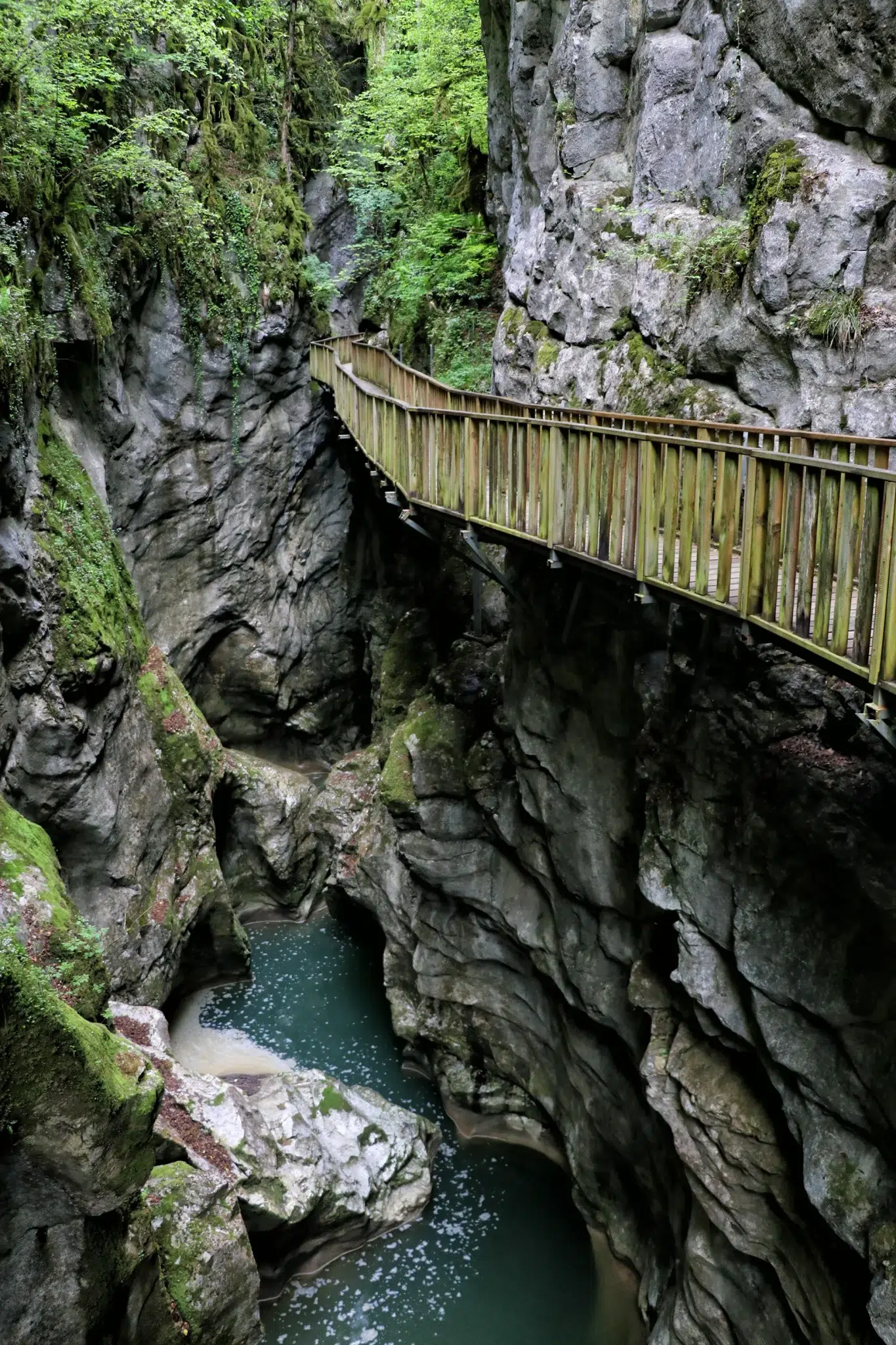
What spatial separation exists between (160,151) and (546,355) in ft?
32.3

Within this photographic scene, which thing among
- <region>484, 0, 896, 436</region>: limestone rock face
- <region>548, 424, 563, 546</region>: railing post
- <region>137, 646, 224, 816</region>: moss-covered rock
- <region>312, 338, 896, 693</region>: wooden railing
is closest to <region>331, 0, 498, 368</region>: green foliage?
<region>484, 0, 896, 436</region>: limestone rock face

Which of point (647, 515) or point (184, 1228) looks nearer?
point (647, 515)

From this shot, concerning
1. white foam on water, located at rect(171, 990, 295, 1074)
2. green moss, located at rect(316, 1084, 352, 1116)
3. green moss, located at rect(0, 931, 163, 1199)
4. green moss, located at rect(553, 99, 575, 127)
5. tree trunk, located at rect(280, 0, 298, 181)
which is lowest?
white foam on water, located at rect(171, 990, 295, 1074)

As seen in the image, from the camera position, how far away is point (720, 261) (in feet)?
34.6

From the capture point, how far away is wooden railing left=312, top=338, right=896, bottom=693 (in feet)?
16.4

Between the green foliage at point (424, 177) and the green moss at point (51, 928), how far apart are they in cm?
1342

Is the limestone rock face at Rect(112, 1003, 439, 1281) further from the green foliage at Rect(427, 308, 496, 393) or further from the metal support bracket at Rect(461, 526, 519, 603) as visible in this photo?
the green foliage at Rect(427, 308, 496, 393)

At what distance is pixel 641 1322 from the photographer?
10.6 m

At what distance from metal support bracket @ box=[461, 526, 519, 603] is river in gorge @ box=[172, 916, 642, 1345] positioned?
26.5ft

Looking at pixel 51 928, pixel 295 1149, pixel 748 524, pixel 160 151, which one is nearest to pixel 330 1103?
pixel 295 1149

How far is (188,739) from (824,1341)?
38.9 feet

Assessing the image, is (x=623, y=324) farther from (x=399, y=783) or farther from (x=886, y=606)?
(x=886, y=606)

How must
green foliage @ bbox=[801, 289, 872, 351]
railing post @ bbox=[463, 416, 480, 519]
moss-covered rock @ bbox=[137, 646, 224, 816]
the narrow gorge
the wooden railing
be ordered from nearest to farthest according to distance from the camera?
1. the wooden railing
2. the narrow gorge
3. green foliage @ bbox=[801, 289, 872, 351]
4. railing post @ bbox=[463, 416, 480, 519]
5. moss-covered rock @ bbox=[137, 646, 224, 816]

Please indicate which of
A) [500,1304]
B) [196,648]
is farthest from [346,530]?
[500,1304]
